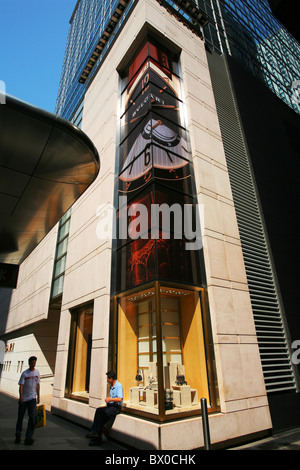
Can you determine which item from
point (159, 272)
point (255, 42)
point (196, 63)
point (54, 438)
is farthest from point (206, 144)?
point (255, 42)

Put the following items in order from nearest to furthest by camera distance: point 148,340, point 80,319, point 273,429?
point 273,429 → point 148,340 → point 80,319

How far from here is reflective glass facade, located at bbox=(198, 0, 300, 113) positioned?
15.9 meters

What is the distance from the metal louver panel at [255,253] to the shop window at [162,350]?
2124 mm

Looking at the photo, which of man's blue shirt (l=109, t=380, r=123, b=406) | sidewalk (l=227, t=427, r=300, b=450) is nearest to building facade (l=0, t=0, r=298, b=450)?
sidewalk (l=227, t=427, r=300, b=450)

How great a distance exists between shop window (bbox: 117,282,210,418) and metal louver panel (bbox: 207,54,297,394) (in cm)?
212

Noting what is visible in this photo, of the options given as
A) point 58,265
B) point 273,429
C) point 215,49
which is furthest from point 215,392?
point 215,49

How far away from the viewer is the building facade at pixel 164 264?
6152 millimetres

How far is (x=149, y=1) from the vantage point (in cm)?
1146

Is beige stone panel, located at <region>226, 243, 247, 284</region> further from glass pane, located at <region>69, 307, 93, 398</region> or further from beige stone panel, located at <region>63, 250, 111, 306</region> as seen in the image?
glass pane, located at <region>69, 307, 93, 398</region>

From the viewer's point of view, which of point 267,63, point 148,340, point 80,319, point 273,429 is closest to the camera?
point 273,429

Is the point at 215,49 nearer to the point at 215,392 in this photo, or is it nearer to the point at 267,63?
the point at 267,63

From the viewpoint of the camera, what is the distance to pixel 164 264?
21.7 feet

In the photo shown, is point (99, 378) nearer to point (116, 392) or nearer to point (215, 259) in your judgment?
point (116, 392)

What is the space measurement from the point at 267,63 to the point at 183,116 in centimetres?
1592
